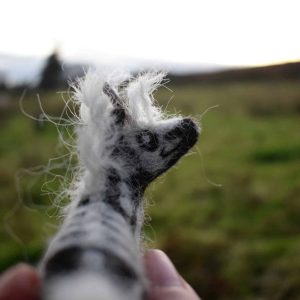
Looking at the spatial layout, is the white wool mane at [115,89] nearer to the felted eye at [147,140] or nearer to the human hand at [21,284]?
the felted eye at [147,140]

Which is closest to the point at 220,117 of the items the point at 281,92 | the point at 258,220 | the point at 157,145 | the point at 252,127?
the point at 252,127

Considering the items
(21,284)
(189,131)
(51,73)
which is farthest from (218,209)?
(51,73)

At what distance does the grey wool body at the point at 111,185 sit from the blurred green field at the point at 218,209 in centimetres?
22

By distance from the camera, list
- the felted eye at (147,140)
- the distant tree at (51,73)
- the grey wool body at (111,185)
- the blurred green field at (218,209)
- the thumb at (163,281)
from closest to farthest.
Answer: the grey wool body at (111,185)
the thumb at (163,281)
the felted eye at (147,140)
the blurred green field at (218,209)
the distant tree at (51,73)

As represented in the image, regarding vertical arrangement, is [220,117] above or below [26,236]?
above

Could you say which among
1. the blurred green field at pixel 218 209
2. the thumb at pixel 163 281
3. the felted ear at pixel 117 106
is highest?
the felted ear at pixel 117 106

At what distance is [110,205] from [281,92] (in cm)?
1633

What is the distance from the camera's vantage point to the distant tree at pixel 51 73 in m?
17.7

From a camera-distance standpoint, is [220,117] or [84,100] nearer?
[84,100]

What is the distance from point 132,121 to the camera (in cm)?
151

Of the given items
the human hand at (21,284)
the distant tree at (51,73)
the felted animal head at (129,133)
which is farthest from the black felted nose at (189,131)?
the distant tree at (51,73)

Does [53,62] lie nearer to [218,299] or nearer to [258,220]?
[258,220]

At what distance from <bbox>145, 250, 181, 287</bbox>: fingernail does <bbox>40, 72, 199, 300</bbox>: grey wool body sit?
8cm

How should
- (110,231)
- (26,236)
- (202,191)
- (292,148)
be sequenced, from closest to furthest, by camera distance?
(110,231)
(26,236)
(202,191)
(292,148)
